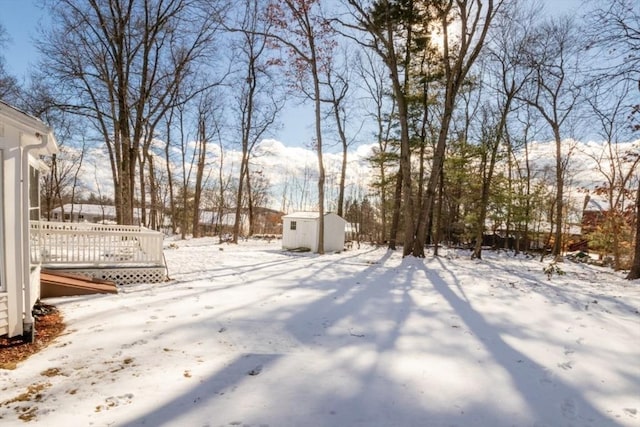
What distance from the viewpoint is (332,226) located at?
17172mm

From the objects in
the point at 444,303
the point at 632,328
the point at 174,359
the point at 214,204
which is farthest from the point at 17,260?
the point at 214,204

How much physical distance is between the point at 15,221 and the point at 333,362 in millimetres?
3998

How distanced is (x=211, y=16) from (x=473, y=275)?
1315cm

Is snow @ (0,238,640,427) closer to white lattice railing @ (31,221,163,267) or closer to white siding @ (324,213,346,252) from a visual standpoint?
white lattice railing @ (31,221,163,267)

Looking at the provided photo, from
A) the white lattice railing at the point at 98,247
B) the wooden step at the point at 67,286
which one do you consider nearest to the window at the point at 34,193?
the white lattice railing at the point at 98,247

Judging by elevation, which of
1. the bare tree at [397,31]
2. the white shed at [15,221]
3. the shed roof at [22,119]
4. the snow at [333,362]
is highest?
the bare tree at [397,31]

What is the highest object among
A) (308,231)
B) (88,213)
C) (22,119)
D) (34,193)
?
(22,119)

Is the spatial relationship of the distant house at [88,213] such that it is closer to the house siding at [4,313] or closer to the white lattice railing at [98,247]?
the white lattice railing at [98,247]

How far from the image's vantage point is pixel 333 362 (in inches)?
134

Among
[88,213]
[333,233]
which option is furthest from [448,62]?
[88,213]

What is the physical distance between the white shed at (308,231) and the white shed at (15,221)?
41.4 feet

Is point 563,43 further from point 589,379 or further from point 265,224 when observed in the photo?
point 265,224

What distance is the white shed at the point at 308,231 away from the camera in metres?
16.4

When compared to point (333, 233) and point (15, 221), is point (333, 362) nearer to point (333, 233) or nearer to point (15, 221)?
point (15, 221)
